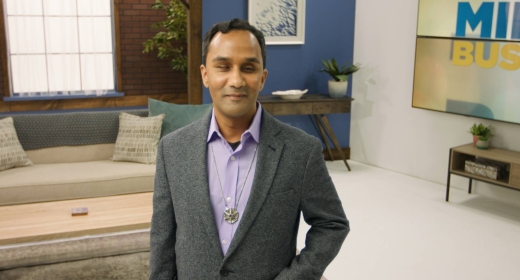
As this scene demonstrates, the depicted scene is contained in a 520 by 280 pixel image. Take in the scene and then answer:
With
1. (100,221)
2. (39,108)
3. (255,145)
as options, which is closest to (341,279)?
(100,221)

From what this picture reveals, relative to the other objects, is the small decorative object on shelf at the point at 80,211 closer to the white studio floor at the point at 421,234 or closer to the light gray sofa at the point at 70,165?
the light gray sofa at the point at 70,165

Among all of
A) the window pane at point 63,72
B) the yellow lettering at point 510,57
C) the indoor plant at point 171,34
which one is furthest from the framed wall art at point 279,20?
the window pane at point 63,72

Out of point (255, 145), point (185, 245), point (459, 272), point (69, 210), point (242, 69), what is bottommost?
point (459, 272)

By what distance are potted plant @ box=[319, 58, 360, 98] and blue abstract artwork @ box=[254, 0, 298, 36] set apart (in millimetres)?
513

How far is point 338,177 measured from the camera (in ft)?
18.4

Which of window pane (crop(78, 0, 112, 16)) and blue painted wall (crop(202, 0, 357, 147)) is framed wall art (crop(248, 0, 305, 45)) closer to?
blue painted wall (crop(202, 0, 357, 147))

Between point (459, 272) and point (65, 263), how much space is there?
2.32 meters

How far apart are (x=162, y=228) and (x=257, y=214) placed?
26 cm

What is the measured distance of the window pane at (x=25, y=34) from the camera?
19.9ft

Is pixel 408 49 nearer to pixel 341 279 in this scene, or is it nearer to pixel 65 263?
pixel 341 279

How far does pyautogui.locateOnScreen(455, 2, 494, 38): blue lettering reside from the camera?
4656mm

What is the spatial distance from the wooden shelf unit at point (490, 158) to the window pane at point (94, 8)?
4050 mm

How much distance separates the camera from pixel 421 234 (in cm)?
411

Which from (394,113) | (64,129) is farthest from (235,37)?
(394,113)
